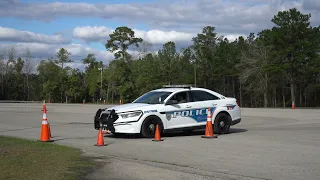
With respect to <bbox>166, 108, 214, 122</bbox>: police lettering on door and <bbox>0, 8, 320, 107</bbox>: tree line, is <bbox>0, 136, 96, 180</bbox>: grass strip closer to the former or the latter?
<bbox>166, 108, 214, 122</bbox>: police lettering on door

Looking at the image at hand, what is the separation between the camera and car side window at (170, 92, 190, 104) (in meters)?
14.9

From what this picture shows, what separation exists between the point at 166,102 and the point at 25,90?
10706 centimetres

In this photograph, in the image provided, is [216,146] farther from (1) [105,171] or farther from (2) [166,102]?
(1) [105,171]

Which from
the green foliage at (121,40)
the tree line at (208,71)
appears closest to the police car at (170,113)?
the tree line at (208,71)

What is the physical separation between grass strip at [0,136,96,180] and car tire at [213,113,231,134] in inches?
239

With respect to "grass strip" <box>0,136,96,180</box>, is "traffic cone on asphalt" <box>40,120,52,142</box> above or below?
above

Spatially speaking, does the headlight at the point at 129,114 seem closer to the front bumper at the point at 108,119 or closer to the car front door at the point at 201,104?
the front bumper at the point at 108,119

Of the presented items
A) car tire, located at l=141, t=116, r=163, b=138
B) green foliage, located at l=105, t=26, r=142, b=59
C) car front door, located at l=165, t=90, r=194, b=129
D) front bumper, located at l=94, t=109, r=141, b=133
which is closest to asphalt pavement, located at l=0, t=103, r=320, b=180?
front bumper, located at l=94, t=109, r=141, b=133

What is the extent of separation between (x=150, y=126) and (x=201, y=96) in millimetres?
2423

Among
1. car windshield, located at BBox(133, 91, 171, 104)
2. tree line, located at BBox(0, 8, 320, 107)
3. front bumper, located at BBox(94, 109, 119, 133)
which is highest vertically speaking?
tree line, located at BBox(0, 8, 320, 107)

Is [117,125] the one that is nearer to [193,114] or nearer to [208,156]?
[193,114]

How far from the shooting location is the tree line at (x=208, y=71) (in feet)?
213

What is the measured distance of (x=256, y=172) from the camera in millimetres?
8070

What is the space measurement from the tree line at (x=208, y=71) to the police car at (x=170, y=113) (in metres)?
51.3
